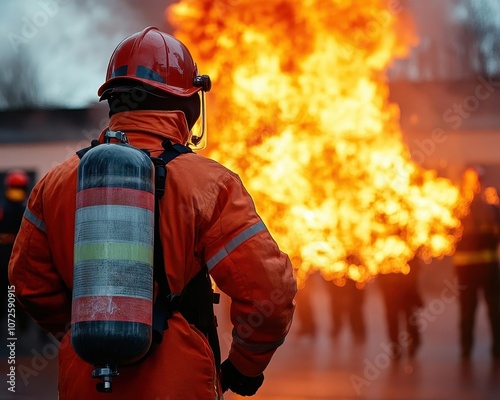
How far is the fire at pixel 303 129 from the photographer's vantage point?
35.1 ft

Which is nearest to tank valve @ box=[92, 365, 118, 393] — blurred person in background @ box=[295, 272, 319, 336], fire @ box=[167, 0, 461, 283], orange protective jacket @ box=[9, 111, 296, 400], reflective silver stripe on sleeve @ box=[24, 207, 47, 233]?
orange protective jacket @ box=[9, 111, 296, 400]

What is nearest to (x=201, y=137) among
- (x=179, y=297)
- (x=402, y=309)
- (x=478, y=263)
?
(x=179, y=297)

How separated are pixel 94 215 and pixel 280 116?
839 centimetres

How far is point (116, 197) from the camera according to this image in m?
2.51

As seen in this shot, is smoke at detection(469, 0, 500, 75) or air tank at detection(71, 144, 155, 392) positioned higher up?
smoke at detection(469, 0, 500, 75)

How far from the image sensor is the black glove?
9.37 ft

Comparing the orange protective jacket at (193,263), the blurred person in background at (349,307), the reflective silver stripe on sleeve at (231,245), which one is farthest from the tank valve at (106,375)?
the blurred person in background at (349,307)

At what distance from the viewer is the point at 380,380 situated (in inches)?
298

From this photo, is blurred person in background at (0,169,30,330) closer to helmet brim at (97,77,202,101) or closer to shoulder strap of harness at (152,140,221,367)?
helmet brim at (97,77,202,101)

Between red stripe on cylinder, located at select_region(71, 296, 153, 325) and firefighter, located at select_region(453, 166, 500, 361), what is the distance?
22.3 feet

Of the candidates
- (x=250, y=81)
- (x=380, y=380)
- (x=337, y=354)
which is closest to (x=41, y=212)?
(x=380, y=380)

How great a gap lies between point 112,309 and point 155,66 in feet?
2.70

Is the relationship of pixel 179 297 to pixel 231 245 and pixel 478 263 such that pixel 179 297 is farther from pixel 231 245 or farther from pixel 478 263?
pixel 478 263

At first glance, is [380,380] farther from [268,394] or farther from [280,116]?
[280,116]
